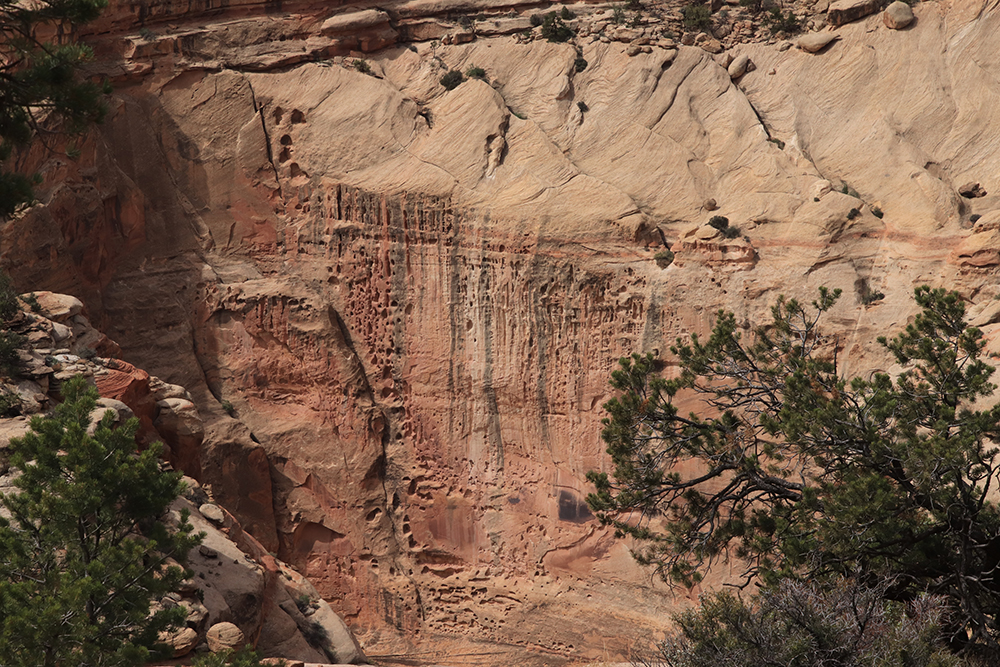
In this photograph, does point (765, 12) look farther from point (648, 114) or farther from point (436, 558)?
point (436, 558)

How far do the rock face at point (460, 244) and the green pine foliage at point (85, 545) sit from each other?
1468 cm

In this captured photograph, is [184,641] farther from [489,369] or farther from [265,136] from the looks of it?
[265,136]

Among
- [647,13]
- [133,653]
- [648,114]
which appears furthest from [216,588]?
[647,13]

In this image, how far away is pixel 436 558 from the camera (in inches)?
1168

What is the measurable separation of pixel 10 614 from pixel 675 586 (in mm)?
17188

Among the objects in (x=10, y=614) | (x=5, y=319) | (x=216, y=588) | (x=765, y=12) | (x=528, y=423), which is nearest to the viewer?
(x=10, y=614)

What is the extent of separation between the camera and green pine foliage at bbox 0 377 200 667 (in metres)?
12.9

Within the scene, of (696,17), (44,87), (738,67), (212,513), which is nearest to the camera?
(44,87)

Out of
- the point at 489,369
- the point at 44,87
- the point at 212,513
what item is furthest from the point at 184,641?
the point at 489,369

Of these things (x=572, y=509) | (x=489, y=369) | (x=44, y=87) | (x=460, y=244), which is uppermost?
(x=44, y=87)

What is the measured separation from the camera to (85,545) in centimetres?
1373

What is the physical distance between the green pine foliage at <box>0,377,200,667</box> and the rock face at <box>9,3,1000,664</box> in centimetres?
1468

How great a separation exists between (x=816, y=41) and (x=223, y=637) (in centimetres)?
2233

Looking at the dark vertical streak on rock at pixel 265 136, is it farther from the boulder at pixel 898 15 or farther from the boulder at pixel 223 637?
the boulder at pixel 898 15
